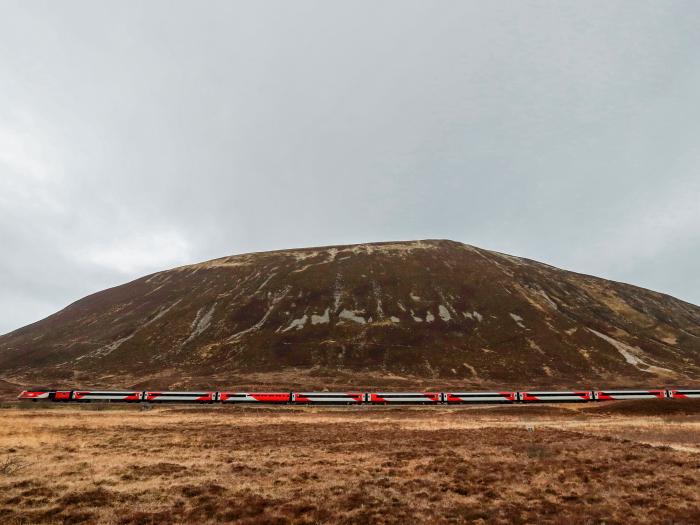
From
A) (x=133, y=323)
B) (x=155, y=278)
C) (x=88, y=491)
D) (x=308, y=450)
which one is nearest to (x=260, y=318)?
(x=133, y=323)

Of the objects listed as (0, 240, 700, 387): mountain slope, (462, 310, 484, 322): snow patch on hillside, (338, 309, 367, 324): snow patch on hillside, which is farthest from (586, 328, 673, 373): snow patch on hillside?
(338, 309, 367, 324): snow patch on hillside

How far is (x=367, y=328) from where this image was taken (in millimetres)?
135000

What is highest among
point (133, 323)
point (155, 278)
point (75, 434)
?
point (155, 278)

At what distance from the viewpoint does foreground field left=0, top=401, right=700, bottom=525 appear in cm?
1511

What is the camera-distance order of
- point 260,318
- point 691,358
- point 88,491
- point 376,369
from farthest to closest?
1. point 260,318
2. point 691,358
3. point 376,369
4. point 88,491

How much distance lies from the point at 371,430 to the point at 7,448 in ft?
82.4

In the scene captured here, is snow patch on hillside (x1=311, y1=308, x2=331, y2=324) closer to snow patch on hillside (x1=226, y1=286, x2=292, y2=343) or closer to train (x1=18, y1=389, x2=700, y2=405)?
snow patch on hillside (x1=226, y1=286, x2=292, y2=343)

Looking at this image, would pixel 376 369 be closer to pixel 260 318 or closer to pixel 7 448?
pixel 260 318

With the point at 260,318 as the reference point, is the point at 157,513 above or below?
below

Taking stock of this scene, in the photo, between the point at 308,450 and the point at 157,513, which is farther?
the point at 308,450

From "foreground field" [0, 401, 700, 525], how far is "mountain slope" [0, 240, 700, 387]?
229 ft

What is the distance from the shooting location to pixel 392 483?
19250mm

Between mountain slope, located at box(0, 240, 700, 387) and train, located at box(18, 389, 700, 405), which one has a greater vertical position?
mountain slope, located at box(0, 240, 700, 387)

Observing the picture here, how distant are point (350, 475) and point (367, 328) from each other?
115 m
